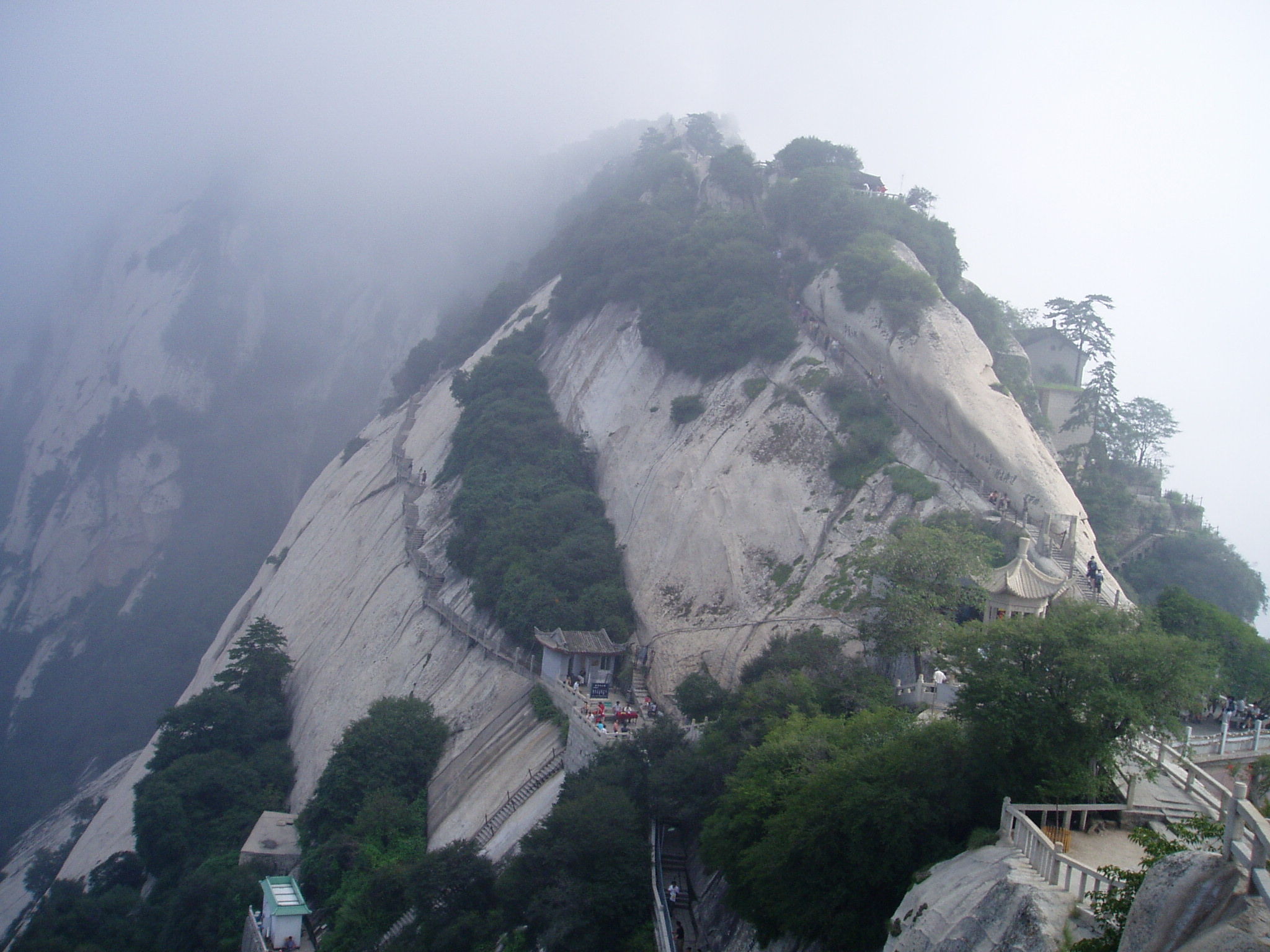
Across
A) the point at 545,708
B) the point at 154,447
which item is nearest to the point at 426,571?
the point at 545,708

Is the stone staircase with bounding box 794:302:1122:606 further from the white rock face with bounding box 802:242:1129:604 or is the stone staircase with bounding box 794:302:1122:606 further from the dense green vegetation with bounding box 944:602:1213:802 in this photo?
the dense green vegetation with bounding box 944:602:1213:802

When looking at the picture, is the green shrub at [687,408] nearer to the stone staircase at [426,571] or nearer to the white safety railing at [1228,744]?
the stone staircase at [426,571]

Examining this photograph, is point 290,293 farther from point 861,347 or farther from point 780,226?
point 861,347

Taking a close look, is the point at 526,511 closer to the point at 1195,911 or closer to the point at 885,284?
the point at 885,284

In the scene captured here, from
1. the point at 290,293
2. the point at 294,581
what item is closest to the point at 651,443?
the point at 294,581

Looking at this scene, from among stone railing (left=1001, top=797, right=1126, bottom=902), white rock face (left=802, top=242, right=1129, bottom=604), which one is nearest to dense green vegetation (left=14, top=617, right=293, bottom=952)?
white rock face (left=802, top=242, right=1129, bottom=604)

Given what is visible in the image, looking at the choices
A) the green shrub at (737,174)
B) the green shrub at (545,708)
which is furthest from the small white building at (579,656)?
the green shrub at (737,174)
